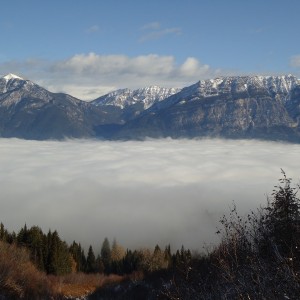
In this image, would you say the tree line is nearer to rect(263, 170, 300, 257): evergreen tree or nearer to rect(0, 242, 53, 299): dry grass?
rect(0, 242, 53, 299): dry grass

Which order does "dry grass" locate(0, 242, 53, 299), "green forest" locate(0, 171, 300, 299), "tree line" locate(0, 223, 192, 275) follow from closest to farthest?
"green forest" locate(0, 171, 300, 299), "dry grass" locate(0, 242, 53, 299), "tree line" locate(0, 223, 192, 275)

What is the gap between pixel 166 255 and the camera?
107 meters

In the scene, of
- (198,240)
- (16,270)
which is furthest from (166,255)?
(198,240)

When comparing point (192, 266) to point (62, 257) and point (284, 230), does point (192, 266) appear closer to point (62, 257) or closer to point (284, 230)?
point (284, 230)

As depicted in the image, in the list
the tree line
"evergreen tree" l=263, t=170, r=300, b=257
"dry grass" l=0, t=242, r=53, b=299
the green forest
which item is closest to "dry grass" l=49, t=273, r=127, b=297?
the green forest

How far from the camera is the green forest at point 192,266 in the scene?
346 inches

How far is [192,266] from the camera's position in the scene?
1403cm

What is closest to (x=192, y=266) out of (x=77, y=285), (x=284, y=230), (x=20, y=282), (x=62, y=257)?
(x=284, y=230)

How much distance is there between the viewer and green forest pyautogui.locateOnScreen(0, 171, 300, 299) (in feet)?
28.8

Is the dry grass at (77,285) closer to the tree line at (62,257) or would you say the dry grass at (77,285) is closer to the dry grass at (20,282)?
the dry grass at (20,282)

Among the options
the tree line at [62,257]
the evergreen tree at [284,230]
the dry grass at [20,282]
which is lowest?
the tree line at [62,257]

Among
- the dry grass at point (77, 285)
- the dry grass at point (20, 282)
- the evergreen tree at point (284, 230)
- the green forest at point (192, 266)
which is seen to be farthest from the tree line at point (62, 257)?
the evergreen tree at point (284, 230)

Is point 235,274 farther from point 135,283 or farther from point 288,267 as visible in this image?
point 135,283

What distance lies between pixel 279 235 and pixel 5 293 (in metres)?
36.9
